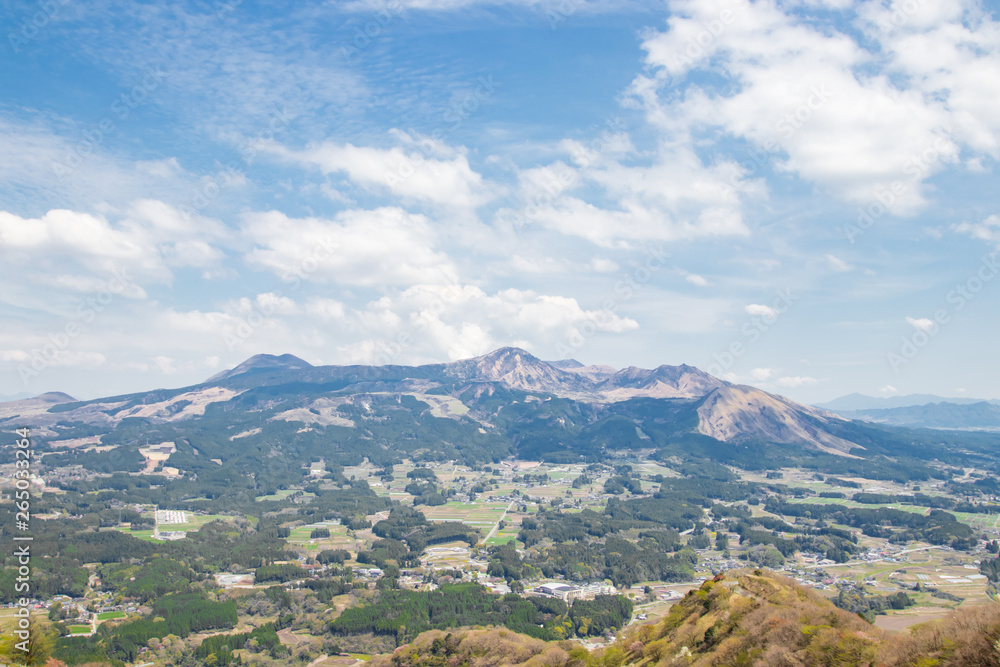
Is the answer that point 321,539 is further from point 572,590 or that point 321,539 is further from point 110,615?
point 572,590

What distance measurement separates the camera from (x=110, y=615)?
101 m

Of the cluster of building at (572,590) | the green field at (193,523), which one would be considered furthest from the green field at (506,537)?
the green field at (193,523)

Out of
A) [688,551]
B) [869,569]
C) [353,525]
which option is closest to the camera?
[869,569]

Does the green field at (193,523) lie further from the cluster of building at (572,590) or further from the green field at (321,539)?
the cluster of building at (572,590)

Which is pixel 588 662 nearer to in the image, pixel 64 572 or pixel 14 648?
pixel 14 648

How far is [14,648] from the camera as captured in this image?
41.1 meters

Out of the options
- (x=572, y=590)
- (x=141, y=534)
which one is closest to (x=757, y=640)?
(x=572, y=590)

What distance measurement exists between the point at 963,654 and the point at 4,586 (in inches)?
5833

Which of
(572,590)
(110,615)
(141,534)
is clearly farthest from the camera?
(141,534)

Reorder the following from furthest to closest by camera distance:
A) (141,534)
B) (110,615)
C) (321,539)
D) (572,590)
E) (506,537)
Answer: (506,537), (321,539), (141,534), (572,590), (110,615)

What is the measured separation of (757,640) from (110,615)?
363 feet

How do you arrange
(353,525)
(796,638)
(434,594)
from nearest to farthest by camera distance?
(796,638), (434,594), (353,525)

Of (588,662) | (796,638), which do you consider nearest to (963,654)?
(796,638)

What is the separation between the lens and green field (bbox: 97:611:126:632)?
98.8 m
